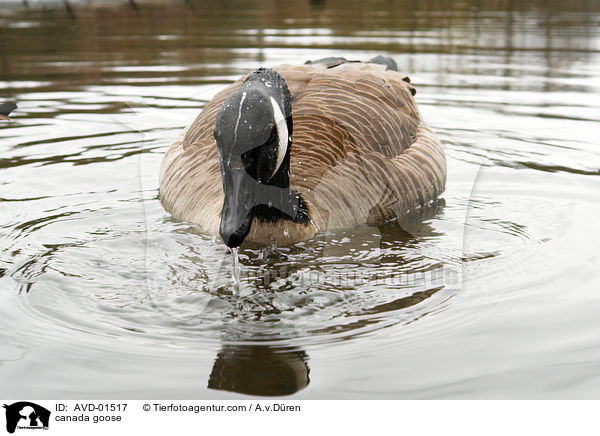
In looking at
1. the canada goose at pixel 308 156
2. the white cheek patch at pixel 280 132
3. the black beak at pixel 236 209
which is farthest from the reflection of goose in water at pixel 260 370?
the white cheek patch at pixel 280 132

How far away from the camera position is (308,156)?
22.0 feet

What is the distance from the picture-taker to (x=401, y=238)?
6.49 meters

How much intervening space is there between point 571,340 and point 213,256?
2.64m

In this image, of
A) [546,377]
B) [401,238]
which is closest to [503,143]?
[401,238]

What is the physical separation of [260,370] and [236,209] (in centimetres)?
118

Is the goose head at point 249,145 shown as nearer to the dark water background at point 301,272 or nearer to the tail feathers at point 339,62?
the dark water background at point 301,272

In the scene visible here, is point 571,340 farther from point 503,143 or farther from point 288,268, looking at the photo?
point 503,143

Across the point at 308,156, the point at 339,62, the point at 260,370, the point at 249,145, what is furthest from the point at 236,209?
the point at 339,62

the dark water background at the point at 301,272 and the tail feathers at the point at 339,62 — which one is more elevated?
the tail feathers at the point at 339,62

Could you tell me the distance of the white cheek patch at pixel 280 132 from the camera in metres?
5.38

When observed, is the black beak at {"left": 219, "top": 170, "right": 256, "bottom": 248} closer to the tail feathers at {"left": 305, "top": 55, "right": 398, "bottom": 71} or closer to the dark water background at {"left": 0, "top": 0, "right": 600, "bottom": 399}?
the dark water background at {"left": 0, "top": 0, "right": 600, "bottom": 399}

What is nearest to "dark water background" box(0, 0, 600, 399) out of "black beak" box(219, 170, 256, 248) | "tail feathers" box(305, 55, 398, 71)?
"black beak" box(219, 170, 256, 248)
